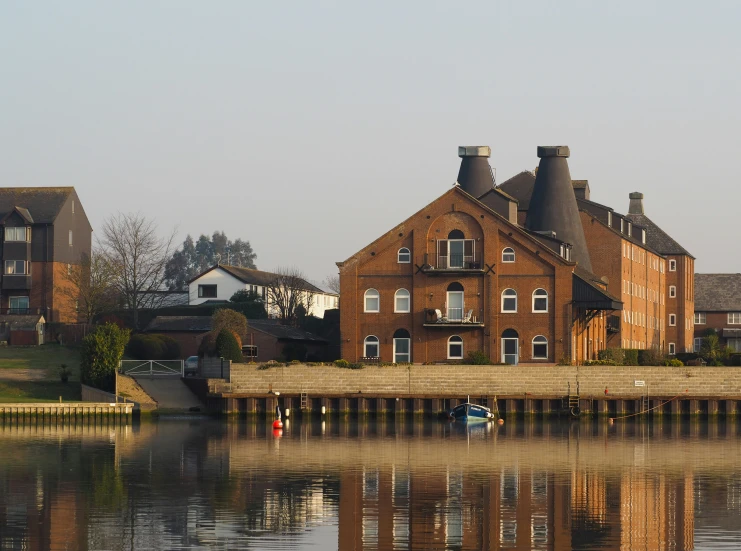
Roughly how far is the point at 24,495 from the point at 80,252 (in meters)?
71.1

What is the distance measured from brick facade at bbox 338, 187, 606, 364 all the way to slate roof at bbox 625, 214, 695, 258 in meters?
42.3

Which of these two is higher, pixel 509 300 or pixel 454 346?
pixel 509 300

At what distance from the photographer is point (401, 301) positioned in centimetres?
8081

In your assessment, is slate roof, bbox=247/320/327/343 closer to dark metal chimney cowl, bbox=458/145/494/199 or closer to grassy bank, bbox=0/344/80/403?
→ grassy bank, bbox=0/344/80/403

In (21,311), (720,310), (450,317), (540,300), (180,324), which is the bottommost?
(180,324)

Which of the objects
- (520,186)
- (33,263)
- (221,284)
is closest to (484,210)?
(520,186)

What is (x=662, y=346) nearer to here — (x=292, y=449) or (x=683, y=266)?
(x=683, y=266)

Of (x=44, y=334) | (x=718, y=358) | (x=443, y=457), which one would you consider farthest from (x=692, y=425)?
(x=44, y=334)

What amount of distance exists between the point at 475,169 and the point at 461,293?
30.1 meters

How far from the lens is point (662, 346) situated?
116875 mm

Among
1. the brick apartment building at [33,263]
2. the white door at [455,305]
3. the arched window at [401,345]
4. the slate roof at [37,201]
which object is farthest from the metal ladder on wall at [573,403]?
the slate roof at [37,201]

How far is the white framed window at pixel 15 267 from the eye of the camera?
100375 mm

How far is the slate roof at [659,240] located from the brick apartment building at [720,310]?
47.7 feet

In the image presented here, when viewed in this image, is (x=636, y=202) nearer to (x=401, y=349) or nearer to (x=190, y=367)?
(x=401, y=349)
